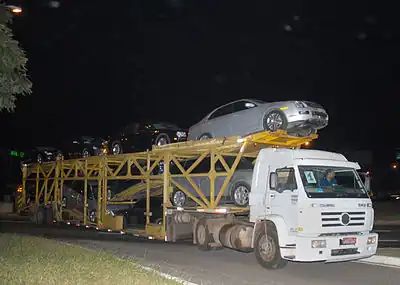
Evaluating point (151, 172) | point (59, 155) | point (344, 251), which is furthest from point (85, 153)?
point (344, 251)

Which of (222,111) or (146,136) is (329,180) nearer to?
(222,111)

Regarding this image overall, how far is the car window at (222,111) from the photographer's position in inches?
571

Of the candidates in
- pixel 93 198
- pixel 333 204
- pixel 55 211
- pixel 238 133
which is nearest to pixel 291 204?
pixel 333 204

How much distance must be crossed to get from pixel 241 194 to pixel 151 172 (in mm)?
3354

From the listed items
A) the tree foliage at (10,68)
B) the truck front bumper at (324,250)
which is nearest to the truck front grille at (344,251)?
the truck front bumper at (324,250)

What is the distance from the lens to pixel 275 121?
41.1 feet

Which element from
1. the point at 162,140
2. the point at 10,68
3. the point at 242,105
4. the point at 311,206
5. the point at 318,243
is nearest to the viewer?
the point at 10,68

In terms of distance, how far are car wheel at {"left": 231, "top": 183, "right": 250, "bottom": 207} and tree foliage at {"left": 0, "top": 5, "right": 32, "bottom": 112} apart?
6120mm

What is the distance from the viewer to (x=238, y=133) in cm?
1381

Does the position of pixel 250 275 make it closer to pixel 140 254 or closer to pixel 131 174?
pixel 140 254

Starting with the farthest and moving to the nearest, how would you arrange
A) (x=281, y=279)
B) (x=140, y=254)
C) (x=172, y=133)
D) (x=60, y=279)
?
(x=172, y=133) → (x=140, y=254) → (x=281, y=279) → (x=60, y=279)

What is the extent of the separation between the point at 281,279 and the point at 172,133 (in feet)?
27.6

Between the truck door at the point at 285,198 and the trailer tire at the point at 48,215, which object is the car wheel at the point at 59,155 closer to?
the trailer tire at the point at 48,215

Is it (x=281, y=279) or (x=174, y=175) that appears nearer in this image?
(x=281, y=279)
